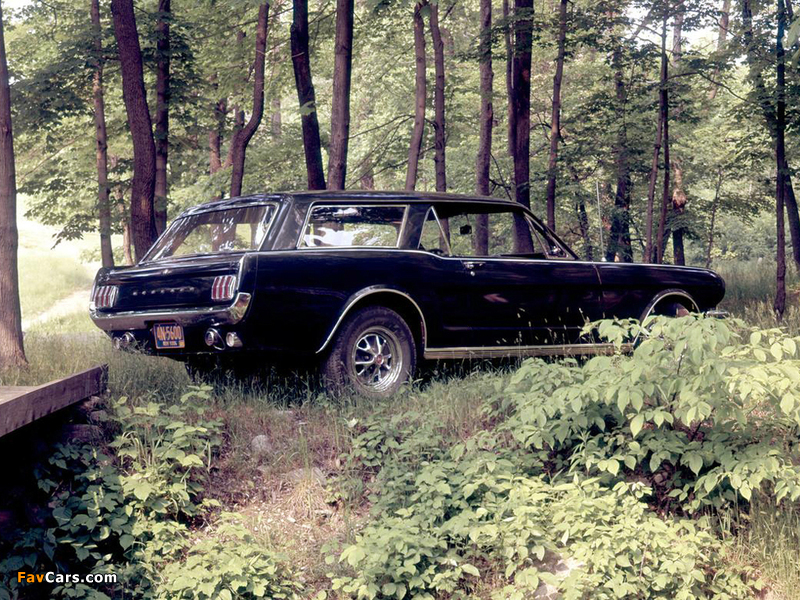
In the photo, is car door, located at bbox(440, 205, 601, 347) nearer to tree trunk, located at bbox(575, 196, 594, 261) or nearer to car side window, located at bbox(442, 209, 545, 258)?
car side window, located at bbox(442, 209, 545, 258)

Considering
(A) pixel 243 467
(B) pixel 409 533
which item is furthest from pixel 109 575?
(B) pixel 409 533

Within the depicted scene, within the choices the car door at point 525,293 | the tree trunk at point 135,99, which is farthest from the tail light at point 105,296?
the tree trunk at point 135,99

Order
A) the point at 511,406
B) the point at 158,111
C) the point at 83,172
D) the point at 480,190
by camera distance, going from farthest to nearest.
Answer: the point at 83,172 → the point at 480,190 → the point at 158,111 → the point at 511,406

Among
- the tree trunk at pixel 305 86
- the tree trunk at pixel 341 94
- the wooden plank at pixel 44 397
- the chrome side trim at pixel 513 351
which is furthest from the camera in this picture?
the tree trunk at pixel 305 86

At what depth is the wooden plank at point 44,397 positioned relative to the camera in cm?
464

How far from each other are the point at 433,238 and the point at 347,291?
988 mm

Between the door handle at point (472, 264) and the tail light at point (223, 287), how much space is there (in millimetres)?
2263

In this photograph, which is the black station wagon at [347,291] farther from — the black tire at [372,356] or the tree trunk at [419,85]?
the tree trunk at [419,85]

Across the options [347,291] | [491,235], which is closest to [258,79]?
[347,291]

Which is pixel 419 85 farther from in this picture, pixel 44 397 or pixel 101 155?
pixel 44 397

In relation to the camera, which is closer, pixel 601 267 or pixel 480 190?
pixel 601 267

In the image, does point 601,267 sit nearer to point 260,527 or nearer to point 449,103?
point 260,527

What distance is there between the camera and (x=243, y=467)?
19.2 feet

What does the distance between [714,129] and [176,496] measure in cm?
2412
